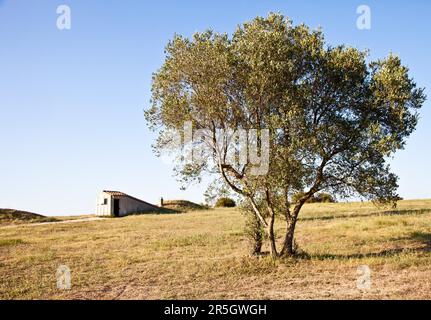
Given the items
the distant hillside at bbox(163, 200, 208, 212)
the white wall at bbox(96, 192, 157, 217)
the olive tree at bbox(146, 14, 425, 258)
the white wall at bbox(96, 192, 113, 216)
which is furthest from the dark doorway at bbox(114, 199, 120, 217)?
the olive tree at bbox(146, 14, 425, 258)

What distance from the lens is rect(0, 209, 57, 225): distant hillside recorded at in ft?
220

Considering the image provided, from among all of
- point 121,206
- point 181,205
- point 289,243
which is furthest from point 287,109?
point 181,205

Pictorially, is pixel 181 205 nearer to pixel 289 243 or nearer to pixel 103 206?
pixel 103 206

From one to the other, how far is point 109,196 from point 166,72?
50825 millimetres

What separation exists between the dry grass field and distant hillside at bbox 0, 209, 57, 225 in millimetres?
23050

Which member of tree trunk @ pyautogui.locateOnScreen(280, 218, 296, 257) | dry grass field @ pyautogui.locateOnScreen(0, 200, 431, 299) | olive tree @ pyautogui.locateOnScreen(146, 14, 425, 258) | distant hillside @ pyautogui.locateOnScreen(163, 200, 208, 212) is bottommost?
dry grass field @ pyautogui.locateOnScreen(0, 200, 431, 299)

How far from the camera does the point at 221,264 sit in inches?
1077

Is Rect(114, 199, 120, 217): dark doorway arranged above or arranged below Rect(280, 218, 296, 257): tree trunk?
above

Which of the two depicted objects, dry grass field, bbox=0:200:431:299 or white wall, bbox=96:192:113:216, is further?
white wall, bbox=96:192:113:216

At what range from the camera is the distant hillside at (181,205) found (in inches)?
3431

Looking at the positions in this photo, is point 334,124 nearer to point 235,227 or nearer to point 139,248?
point 139,248

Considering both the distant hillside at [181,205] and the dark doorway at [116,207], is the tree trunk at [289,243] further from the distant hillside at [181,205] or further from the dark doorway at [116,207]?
the distant hillside at [181,205]

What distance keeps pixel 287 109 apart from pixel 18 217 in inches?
2282

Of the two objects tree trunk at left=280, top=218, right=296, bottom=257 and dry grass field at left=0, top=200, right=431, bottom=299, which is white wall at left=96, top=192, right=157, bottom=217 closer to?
dry grass field at left=0, top=200, right=431, bottom=299
